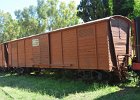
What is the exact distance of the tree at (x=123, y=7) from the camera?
2708cm

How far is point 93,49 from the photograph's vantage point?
558 inches

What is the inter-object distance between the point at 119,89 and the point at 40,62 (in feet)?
28.4

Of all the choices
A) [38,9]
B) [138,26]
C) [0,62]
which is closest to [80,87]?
[138,26]

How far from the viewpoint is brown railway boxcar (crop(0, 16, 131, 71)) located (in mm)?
13477

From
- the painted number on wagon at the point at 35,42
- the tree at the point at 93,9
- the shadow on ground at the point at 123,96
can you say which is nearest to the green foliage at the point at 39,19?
the tree at the point at 93,9

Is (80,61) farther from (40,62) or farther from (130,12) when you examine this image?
(130,12)

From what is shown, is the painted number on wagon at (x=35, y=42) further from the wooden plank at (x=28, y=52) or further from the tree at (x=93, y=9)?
the tree at (x=93, y=9)

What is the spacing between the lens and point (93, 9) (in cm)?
2981

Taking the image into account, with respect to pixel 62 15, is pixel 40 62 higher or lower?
lower

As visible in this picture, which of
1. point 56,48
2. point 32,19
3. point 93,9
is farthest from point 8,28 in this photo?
point 56,48

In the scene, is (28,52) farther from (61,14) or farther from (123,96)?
(61,14)

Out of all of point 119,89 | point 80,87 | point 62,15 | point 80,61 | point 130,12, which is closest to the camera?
point 119,89

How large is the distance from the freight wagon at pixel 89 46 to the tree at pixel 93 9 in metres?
10.3

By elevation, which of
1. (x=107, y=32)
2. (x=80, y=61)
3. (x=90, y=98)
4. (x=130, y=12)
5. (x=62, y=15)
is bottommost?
(x=90, y=98)
